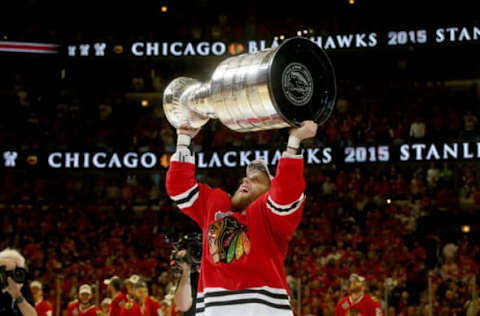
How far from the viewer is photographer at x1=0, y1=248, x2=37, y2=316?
3.44 m

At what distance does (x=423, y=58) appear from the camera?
19938 mm

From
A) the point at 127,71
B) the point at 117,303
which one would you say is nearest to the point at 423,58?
the point at 127,71

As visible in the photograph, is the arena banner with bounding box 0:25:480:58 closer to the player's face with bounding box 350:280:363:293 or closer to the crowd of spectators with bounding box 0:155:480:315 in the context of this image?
the crowd of spectators with bounding box 0:155:480:315

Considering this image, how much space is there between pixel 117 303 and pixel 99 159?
844 centimetres

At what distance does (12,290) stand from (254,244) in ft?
3.77

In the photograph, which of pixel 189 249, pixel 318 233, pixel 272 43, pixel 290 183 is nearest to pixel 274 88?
pixel 290 183

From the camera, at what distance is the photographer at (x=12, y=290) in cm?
344

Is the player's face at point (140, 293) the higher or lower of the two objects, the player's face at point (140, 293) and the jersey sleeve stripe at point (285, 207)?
the lower

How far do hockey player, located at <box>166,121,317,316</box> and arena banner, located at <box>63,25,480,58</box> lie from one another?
45.1 feet

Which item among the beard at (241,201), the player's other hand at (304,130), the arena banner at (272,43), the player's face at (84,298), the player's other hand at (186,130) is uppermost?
the arena banner at (272,43)

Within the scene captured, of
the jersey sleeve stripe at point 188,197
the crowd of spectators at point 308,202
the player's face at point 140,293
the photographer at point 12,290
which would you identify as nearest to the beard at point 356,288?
the crowd of spectators at point 308,202

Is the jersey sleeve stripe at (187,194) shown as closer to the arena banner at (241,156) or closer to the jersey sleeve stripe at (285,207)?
the jersey sleeve stripe at (285,207)

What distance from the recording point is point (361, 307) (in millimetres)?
9156

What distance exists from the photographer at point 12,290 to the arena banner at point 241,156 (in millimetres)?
12176
